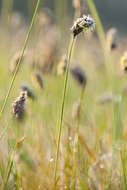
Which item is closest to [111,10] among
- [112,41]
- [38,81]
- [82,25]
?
[112,41]

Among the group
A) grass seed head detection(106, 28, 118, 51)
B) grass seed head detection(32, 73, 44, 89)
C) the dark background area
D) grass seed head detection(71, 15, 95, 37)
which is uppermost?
the dark background area

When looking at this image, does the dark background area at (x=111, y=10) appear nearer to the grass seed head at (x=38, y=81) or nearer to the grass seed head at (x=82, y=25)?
the grass seed head at (x=38, y=81)

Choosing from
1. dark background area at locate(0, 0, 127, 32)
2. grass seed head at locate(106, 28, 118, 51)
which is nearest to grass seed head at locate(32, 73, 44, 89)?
grass seed head at locate(106, 28, 118, 51)

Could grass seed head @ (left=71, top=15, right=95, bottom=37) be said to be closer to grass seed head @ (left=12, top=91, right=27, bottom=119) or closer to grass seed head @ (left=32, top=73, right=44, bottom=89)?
grass seed head @ (left=12, top=91, right=27, bottom=119)

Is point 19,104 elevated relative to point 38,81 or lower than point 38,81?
lower

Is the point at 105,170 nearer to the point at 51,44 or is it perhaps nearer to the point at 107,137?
the point at 107,137

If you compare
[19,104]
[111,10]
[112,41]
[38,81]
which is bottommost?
[19,104]

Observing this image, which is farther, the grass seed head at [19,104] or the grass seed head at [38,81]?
the grass seed head at [38,81]

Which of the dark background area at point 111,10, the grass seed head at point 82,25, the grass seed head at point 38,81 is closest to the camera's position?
the grass seed head at point 82,25

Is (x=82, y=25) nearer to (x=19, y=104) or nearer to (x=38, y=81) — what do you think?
(x=19, y=104)

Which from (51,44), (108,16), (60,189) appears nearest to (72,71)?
(60,189)

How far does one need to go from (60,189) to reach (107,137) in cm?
44

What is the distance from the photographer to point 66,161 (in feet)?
3.11

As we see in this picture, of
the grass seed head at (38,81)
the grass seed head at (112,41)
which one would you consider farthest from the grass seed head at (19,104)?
the grass seed head at (112,41)
